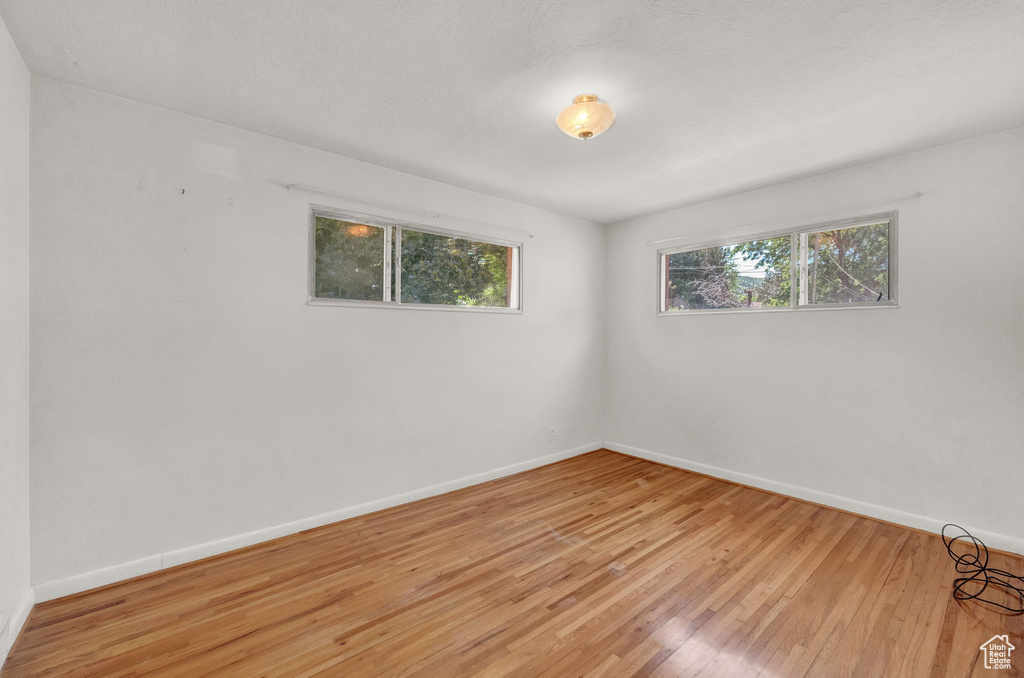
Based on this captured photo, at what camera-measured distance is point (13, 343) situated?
6.37 feet

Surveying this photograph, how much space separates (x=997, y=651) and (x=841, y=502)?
163 cm

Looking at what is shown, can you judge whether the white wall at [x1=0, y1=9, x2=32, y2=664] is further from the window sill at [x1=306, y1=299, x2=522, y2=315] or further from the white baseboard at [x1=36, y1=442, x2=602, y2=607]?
the window sill at [x1=306, y1=299, x2=522, y2=315]

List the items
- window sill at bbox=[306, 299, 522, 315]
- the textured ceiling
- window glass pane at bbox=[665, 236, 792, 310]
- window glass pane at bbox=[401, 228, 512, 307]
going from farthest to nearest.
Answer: window glass pane at bbox=[665, 236, 792, 310] → window glass pane at bbox=[401, 228, 512, 307] → window sill at bbox=[306, 299, 522, 315] → the textured ceiling

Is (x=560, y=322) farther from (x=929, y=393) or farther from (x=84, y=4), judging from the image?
(x=84, y=4)

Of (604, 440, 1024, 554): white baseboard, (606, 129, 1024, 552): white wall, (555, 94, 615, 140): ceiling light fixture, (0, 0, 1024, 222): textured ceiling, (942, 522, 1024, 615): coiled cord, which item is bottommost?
(942, 522, 1024, 615): coiled cord

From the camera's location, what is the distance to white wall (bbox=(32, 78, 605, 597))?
88.2 inches

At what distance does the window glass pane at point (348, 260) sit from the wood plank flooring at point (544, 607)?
1.72 m

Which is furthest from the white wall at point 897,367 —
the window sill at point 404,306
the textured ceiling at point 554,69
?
the window sill at point 404,306

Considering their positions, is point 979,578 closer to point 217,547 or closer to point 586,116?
point 586,116

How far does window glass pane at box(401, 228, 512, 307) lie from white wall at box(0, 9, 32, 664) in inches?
81.9

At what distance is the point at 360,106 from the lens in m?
2.49

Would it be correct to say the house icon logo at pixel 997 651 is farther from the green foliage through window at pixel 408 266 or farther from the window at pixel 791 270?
the green foliage through window at pixel 408 266

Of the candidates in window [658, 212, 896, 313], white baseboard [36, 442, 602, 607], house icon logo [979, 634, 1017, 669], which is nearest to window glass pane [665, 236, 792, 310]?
window [658, 212, 896, 313]

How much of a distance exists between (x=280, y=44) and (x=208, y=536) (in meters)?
2.78
